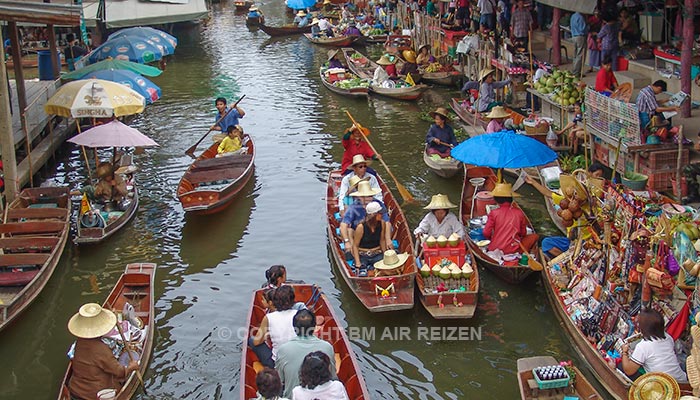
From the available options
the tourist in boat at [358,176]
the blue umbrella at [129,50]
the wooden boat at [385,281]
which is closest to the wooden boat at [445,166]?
the tourist in boat at [358,176]

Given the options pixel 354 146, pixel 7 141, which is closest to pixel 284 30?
pixel 354 146

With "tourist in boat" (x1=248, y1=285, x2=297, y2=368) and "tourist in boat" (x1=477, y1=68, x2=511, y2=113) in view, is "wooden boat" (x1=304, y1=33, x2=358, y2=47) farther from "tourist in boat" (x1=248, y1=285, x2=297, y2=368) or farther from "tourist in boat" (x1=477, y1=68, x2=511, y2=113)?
"tourist in boat" (x1=248, y1=285, x2=297, y2=368)

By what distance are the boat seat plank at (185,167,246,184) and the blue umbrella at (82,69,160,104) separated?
2.74 meters

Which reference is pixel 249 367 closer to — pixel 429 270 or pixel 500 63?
pixel 429 270

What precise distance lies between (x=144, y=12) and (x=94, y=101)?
56.6 feet

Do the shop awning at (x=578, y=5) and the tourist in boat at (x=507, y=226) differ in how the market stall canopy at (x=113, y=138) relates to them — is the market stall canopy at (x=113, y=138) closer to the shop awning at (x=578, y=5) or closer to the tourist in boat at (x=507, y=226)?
the tourist in boat at (x=507, y=226)

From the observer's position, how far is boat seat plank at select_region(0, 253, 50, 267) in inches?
436

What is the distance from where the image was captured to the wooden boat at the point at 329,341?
7.62 metres

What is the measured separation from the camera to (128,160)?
52.8 ft

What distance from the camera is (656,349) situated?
24.3 ft

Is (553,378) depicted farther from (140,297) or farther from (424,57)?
(424,57)

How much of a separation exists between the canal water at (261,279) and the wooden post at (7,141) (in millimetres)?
1597

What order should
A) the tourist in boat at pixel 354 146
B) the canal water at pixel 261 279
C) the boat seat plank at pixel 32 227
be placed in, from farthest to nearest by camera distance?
the tourist in boat at pixel 354 146
the boat seat plank at pixel 32 227
the canal water at pixel 261 279

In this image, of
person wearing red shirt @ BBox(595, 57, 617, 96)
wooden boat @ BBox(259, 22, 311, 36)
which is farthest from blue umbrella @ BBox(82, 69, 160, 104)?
wooden boat @ BBox(259, 22, 311, 36)
